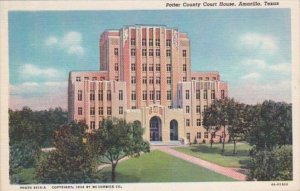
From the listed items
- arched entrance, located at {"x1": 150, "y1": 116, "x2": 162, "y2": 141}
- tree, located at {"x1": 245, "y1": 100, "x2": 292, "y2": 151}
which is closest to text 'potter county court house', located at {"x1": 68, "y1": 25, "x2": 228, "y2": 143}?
arched entrance, located at {"x1": 150, "y1": 116, "x2": 162, "y2": 141}

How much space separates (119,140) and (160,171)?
0.17 m

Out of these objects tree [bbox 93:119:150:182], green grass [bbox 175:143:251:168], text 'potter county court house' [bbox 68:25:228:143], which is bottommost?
green grass [bbox 175:143:251:168]

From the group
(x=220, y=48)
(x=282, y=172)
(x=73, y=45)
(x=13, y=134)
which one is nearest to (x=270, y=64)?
(x=220, y=48)

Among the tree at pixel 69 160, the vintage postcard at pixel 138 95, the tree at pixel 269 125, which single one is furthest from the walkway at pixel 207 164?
the tree at pixel 69 160

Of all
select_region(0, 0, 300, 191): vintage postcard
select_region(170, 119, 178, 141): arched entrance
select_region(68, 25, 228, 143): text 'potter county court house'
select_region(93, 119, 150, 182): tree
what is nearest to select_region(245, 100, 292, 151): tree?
select_region(0, 0, 300, 191): vintage postcard

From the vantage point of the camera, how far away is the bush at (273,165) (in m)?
1.75

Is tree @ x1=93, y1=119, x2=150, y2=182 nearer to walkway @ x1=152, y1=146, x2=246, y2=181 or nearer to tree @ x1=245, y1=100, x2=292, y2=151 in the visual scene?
walkway @ x1=152, y1=146, x2=246, y2=181

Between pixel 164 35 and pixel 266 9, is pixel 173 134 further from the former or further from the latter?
pixel 266 9

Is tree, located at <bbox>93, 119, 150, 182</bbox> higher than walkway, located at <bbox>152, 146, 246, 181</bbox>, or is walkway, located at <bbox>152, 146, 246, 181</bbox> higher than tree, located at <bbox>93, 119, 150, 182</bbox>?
tree, located at <bbox>93, 119, 150, 182</bbox>

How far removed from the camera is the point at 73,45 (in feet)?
5.76

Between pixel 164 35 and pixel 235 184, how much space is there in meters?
0.53

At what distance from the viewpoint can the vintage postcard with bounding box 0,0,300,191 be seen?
1741mm

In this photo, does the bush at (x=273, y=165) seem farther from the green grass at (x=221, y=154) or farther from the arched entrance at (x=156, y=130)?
the arched entrance at (x=156, y=130)

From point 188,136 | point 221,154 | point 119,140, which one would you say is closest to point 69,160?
point 119,140
